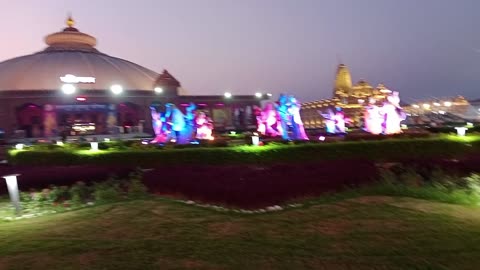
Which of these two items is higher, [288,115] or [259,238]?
[288,115]

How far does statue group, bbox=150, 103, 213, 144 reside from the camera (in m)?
21.9

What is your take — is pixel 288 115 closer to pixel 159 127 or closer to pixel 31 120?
pixel 159 127

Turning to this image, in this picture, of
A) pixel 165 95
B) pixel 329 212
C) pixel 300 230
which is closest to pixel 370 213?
pixel 329 212

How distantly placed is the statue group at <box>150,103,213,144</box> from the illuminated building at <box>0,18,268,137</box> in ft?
68.0

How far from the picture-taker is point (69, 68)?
168 ft

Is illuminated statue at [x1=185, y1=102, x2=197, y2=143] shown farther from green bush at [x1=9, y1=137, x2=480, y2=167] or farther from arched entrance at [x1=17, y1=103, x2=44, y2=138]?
arched entrance at [x1=17, y1=103, x2=44, y2=138]

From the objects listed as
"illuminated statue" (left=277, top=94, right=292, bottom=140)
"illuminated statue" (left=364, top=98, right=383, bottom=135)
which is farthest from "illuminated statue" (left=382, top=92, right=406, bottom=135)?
"illuminated statue" (left=277, top=94, right=292, bottom=140)

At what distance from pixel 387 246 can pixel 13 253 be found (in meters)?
4.90

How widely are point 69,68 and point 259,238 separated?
49.9 meters

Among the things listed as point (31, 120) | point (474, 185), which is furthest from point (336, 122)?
point (31, 120)

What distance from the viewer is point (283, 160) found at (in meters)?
16.9

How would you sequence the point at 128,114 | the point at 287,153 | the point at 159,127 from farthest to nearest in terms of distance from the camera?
the point at 128,114, the point at 159,127, the point at 287,153

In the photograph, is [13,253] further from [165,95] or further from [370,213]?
[165,95]

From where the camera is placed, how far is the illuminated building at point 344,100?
57.3 m
